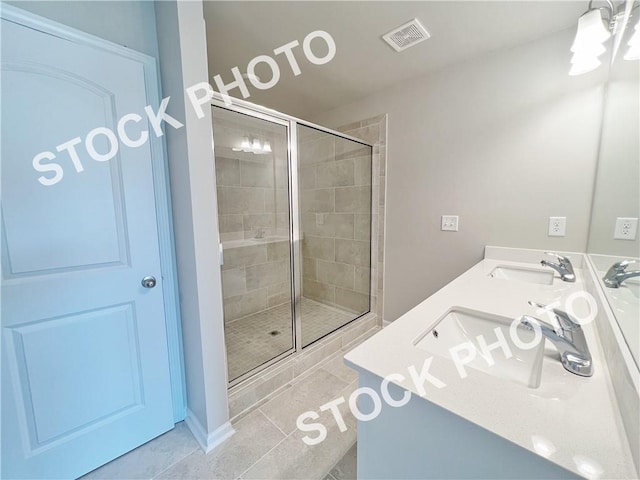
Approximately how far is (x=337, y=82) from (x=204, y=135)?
1491 millimetres

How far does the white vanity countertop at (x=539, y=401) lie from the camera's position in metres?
0.43

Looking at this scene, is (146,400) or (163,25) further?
(146,400)

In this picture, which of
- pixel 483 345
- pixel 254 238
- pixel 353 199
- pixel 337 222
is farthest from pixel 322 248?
pixel 483 345

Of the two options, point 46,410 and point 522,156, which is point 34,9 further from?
point 522,156

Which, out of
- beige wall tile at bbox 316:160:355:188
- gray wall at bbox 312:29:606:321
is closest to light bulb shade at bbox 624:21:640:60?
gray wall at bbox 312:29:606:321

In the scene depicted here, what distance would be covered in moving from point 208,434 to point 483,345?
4.51 feet

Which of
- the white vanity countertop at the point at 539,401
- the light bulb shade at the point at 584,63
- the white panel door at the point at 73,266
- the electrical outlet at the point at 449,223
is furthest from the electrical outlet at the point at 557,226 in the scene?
the white panel door at the point at 73,266

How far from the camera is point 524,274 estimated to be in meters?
1.66

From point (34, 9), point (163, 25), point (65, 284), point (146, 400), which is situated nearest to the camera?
point (34, 9)

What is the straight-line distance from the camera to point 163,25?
1206 millimetres

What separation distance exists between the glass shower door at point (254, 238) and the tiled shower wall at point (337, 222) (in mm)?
328

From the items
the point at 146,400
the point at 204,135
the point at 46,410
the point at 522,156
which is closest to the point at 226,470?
the point at 146,400

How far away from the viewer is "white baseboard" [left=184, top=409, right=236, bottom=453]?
1315 millimetres

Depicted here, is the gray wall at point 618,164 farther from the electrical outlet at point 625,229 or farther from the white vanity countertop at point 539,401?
the white vanity countertop at point 539,401
